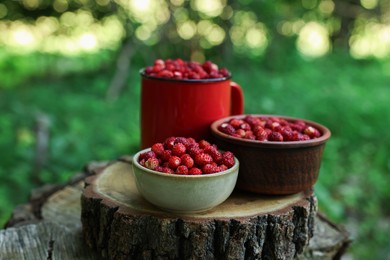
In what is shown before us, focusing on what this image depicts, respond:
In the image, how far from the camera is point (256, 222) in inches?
58.5

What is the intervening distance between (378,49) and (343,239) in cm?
519

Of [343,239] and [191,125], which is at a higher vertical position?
→ [191,125]

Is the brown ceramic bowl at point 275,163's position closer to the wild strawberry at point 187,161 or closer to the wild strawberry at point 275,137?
the wild strawberry at point 275,137

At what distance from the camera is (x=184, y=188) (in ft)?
4.53

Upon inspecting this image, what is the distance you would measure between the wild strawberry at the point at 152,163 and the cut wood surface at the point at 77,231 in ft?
0.49

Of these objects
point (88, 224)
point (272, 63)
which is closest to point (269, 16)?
point (272, 63)

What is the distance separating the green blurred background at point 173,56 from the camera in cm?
324

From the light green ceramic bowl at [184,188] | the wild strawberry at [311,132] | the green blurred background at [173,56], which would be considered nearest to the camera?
the light green ceramic bowl at [184,188]

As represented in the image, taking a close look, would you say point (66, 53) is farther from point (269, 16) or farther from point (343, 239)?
point (343, 239)

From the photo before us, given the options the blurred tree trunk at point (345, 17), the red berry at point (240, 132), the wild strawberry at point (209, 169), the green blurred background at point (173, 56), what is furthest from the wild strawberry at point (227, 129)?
the blurred tree trunk at point (345, 17)

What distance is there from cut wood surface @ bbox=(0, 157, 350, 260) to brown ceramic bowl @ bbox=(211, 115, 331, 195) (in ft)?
0.38

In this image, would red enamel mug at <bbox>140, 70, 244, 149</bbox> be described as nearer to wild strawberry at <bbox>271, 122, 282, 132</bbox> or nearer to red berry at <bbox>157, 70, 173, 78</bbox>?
red berry at <bbox>157, 70, 173, 78</bbox>

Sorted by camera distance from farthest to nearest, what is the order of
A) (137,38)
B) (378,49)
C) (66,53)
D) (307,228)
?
(378,49)
(66,53)
(137,38)
(307,228)

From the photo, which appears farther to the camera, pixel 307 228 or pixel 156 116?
pixel 156 116
